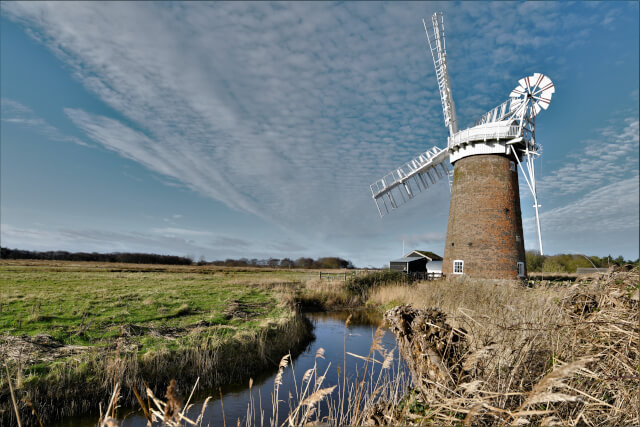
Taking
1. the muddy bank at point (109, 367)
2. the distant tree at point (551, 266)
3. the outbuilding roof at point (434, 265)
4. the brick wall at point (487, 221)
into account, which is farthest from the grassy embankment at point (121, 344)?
the distant tree at point (551, 266)

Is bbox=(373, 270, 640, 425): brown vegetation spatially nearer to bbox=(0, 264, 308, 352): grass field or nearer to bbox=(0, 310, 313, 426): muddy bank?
bbox=(0, 310, 313, 426): muddy bank

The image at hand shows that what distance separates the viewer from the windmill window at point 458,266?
2047 centimetres

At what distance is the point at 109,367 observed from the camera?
780 cm

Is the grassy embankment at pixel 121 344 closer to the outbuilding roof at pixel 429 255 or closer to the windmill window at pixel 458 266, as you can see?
the windmill window at pixel 458 266

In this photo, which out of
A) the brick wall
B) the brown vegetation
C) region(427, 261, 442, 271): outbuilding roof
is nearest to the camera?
the brown vegetation

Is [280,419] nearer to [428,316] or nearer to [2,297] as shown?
[428,316]

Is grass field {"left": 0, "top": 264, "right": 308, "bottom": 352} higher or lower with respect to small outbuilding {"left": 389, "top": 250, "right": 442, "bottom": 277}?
lower

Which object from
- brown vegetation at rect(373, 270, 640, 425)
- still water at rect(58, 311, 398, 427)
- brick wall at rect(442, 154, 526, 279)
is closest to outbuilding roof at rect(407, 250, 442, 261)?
brick wall at rect(442, 154, 526, 279)

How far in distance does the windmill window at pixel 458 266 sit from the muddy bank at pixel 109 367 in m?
13.3

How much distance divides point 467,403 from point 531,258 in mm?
45728

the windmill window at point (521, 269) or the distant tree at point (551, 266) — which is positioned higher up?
the distant tree at point (551, 266)

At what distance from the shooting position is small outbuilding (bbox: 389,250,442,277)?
1501 inches

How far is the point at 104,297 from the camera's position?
16.7 m

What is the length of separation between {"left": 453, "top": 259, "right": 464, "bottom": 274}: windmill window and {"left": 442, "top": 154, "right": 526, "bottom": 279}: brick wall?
0.70 ft
